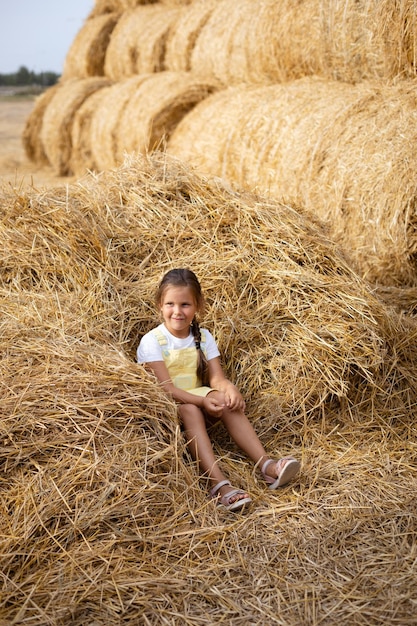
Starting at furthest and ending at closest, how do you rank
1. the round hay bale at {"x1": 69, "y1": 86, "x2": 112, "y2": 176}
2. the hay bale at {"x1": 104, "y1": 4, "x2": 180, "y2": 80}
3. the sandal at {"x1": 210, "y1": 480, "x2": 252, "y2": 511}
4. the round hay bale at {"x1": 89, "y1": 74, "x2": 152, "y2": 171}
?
the round hay bale at {"x1": 69, "y1": 86, "x2": 112, "y2": 176}
the hay bale at {"x1": 104, "y1": 4, "x2": 180, "y2": 80}
the round hay bale at {"x1": 89, "y1": 74, "x2": 152, "y2": 171}
the sandal at {"x1": 210, "y1": 480, "x2": 252, "y2": 511}

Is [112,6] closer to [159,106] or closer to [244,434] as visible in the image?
[159,106]

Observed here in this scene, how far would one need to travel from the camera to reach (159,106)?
7.38 m

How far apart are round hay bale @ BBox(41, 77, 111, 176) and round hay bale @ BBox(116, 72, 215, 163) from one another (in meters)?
1.96

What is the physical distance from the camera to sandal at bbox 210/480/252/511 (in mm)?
2643

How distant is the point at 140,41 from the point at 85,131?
1.29 metres

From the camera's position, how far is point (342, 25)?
5.36m

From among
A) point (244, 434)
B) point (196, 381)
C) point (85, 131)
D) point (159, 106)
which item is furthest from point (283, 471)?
point (85, 131)

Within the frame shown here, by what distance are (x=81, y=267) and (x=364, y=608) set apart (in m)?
2.06

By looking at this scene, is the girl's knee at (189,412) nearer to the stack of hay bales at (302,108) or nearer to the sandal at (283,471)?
the sandal at (283,471)

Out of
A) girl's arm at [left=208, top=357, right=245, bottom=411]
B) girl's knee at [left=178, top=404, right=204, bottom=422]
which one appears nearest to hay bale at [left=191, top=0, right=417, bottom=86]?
girl's arm at [left=208, top=357, right=245, bottom=411]

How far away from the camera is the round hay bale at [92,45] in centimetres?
1053

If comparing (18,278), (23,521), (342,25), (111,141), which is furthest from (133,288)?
(111,141)

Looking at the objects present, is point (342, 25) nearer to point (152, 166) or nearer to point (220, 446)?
point (152, 166)

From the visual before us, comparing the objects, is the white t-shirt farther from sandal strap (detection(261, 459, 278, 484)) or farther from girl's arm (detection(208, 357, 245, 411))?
sandal strap (detection(261, 459, 278, 484))
